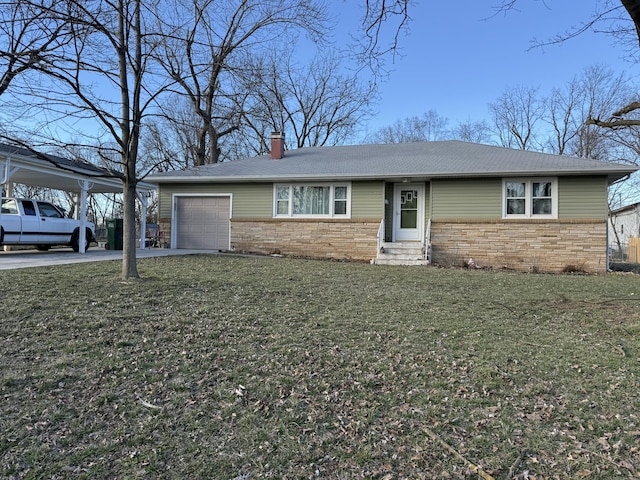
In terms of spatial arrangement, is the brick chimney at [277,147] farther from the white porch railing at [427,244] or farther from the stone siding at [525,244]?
the stone siding at [525,244]

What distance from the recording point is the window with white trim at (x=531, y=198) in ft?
41.2

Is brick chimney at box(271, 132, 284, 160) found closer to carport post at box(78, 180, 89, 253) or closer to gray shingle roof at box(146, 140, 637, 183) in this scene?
gray shingle roof at box(146, 140, 637, 183)

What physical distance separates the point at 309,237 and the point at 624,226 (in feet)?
107

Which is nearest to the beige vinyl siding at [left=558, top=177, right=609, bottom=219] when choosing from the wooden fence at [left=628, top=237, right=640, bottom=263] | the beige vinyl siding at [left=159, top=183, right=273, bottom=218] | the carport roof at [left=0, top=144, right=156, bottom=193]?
the beige vinyl siding at [left=159, top=183, right=273, bottom=218]

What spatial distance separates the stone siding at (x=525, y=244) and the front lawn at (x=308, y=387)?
21.3 ft

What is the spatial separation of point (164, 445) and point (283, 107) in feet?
99.2

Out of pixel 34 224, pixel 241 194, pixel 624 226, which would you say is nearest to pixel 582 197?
pixel 241 194

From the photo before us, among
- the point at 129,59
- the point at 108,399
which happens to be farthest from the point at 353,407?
the point at 129,59

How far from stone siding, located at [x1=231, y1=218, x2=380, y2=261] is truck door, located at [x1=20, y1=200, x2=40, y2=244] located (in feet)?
19.2

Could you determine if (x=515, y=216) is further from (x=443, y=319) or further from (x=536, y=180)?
(x=443, y=319)

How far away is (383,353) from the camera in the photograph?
4062 mm

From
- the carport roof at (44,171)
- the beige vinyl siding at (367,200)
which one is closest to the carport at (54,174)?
the carport roof at (44,171)

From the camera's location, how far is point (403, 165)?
13875 mm

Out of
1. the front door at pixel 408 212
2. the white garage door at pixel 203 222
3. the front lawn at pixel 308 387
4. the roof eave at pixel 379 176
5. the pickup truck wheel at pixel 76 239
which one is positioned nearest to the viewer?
the front lawn at pixel 308 387
